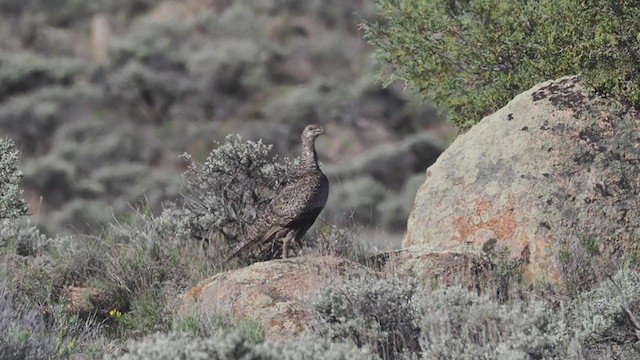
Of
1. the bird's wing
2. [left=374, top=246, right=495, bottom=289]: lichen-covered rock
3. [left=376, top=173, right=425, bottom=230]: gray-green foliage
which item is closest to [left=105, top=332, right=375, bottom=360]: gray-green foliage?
[left=374, top=246, right=495, bottom=289]: lichen-covered rock

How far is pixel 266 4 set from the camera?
39438 millimetres

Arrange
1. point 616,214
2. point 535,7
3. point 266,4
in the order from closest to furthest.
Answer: point 616,214 < point 535,7 < point 266,4

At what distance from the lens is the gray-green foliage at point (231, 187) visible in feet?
34.8

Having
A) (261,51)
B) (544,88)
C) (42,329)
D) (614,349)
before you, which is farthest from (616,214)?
(261,51)

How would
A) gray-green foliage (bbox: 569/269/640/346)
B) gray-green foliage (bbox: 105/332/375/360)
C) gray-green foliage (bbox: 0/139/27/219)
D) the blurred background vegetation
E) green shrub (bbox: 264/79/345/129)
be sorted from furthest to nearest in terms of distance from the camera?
green shrub (bbox: 264/79/345/129), the blurred background vegetation, gray-green foliage (bbox: 0/139/27/219), gray-green foliage (bbox: 569/269/640/346), gray-green foliage (bbox: 105/332/375/360)

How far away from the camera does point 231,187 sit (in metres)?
10.8

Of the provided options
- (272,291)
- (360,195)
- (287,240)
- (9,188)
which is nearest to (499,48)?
(287,240)

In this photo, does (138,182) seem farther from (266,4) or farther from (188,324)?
(188,324)

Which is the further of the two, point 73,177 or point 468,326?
point 73,177

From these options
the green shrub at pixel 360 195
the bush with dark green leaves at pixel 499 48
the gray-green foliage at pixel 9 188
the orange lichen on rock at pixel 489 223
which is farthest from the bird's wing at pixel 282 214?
the green shrub at pixel 360 195

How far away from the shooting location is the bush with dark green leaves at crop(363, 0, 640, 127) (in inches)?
392

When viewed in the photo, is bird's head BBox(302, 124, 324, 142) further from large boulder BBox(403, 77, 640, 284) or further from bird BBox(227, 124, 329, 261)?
large boulder BBox(403, 77, 640, 284)

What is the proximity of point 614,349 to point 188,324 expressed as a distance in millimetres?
2844

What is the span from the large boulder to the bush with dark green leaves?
32cm
